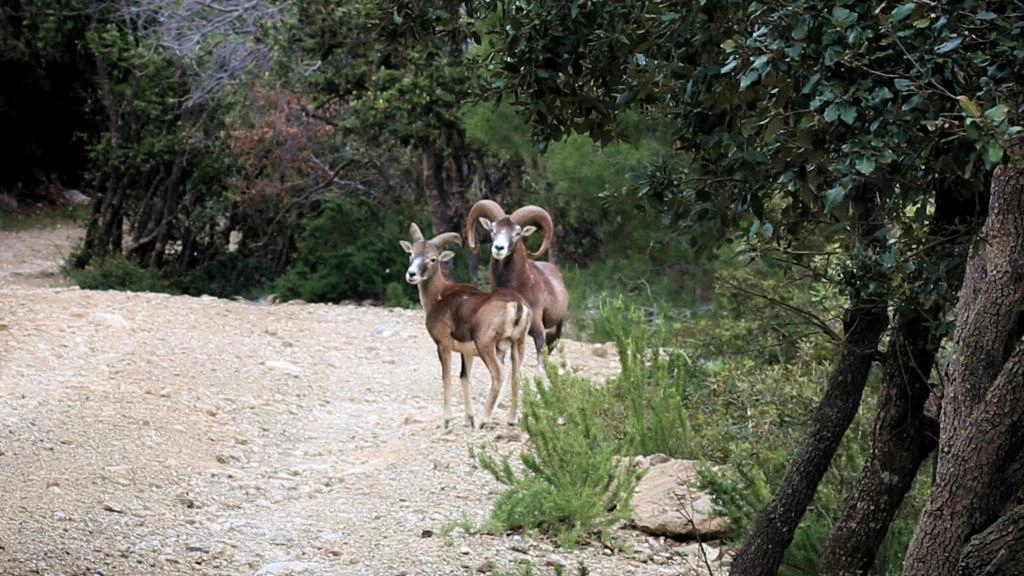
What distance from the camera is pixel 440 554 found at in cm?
734

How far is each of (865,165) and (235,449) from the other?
25.9ft

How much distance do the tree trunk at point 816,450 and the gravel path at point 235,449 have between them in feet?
5.13

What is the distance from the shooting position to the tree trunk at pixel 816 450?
5.43 meters

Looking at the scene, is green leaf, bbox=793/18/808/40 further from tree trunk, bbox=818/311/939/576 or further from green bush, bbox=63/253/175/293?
green bush, bbox=63/253/175/293

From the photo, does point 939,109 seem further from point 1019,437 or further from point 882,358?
point 882,358

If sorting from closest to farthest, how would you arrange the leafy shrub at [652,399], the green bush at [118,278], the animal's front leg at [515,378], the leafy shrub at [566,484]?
the leafy shrub at [566,484] → the leafy shrub at [652,399] → the animal's front leg at [515,378] → the green bush at [118,278]

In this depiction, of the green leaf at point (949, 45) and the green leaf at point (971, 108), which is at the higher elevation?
the green leaf at point (949, 45)

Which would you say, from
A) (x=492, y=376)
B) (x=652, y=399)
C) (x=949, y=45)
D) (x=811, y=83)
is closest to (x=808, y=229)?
(x=811, y=83)

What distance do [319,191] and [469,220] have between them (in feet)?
35.6

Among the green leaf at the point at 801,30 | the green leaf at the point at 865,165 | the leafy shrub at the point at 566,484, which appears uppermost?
the green leaf at the point at 801,30

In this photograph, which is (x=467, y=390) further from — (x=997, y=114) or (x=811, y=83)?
(x=997, y=114)

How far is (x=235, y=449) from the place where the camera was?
34.2 feet

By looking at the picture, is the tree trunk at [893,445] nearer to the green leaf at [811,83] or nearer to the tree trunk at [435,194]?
the green leaf at [811,83]

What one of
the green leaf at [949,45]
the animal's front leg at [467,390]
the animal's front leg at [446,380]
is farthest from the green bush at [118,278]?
the green leaf at [949,45]
